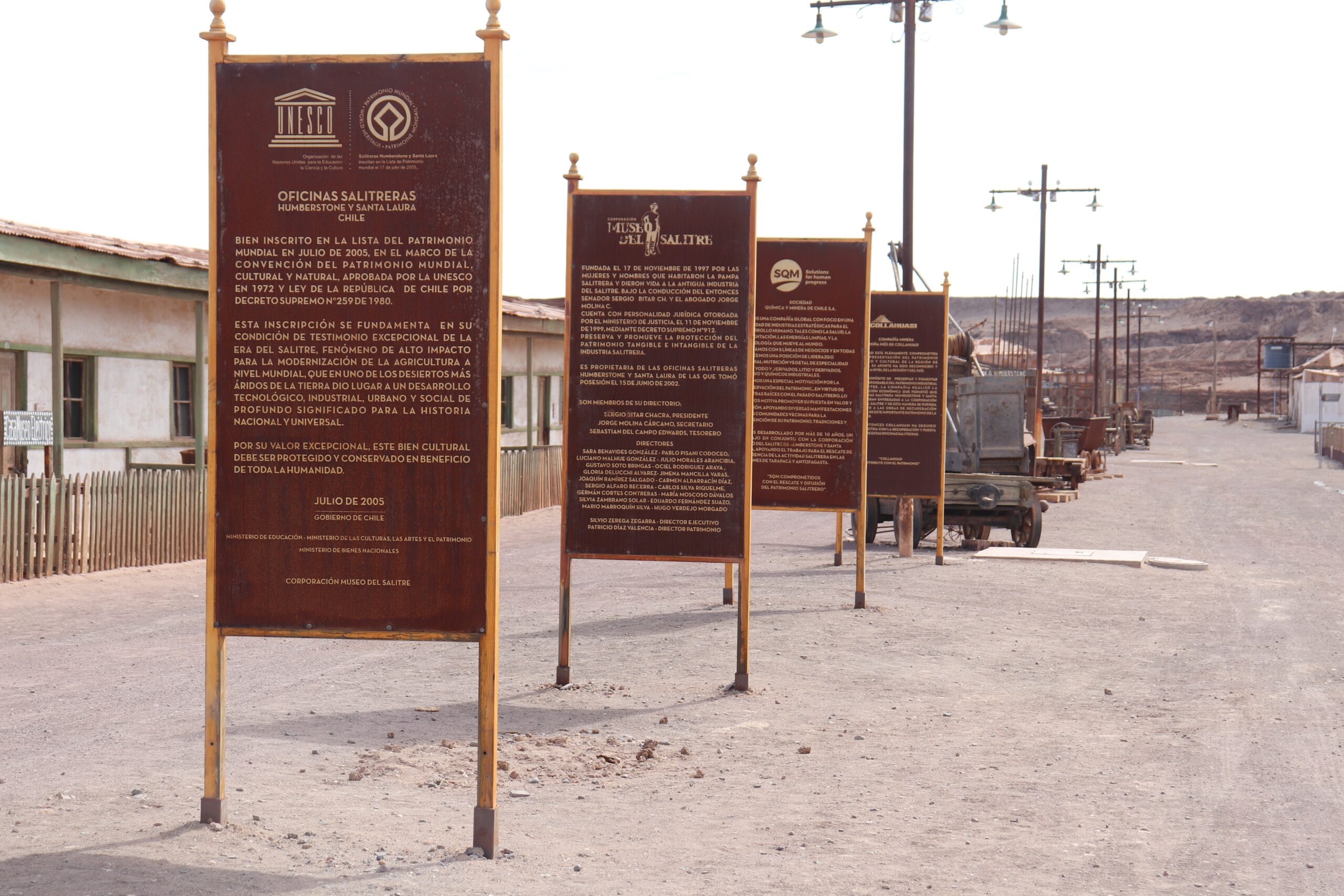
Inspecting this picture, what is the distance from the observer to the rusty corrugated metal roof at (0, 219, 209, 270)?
43.1 feet

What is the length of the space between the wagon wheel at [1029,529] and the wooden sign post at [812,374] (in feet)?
21.0

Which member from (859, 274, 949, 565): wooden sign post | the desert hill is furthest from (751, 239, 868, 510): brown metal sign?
the desert hill

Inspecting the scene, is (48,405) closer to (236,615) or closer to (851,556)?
(851,556)

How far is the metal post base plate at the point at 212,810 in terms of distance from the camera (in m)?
4.98

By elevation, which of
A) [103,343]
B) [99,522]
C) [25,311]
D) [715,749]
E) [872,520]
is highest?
[25,311]

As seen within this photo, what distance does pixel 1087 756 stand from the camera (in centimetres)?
654

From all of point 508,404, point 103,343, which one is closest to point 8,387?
point 103,343

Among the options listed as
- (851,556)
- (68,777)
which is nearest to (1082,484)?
(851,556)

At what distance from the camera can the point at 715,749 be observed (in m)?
Answer: 6.64

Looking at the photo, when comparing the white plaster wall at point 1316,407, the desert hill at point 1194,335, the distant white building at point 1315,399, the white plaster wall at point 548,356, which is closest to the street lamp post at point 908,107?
the white plaster wall at point 548,356

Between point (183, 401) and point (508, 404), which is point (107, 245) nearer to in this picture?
point (183, 401)

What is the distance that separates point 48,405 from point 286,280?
39.0 ft

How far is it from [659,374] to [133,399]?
1101cm

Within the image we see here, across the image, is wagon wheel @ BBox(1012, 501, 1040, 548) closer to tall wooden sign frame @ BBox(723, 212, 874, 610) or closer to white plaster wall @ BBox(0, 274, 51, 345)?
tall wooden sign frame @ BBox(723, 212, 874, 610)
